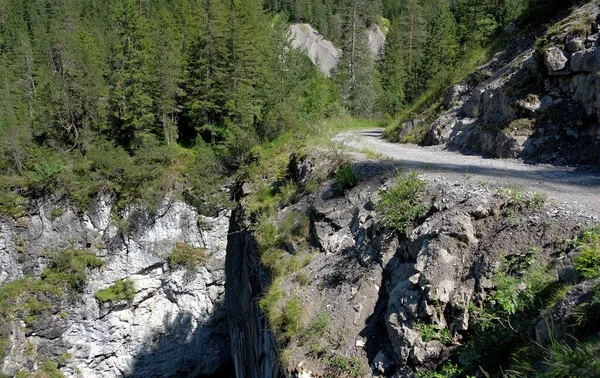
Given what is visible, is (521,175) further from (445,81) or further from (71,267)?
(71,267)

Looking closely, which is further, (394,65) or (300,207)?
(394,65)

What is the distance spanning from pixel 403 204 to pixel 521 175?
2.67 meters

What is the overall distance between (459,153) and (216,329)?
50.7ft

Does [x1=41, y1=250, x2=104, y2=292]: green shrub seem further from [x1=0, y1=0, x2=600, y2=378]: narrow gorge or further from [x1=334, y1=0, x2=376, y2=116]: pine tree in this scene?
[x1=334, y1=0, x2=376, y2=116]: pine tree

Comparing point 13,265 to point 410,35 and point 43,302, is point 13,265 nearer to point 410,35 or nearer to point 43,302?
point 43,302

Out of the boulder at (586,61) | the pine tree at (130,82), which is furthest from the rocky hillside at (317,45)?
the boulder at (586,61)

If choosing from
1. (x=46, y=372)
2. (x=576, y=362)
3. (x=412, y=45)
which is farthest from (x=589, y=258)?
(x=412, y=45)

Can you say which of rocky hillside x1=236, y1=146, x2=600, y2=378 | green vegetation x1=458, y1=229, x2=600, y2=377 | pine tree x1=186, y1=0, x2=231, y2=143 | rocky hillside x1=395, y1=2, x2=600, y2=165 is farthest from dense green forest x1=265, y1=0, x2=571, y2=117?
green vegetation x1=458, y1=229, x2=600, y2=377

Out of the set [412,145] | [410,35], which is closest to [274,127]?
[412,145]

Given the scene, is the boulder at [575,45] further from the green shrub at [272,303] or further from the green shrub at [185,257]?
the green shrub at [185,257]

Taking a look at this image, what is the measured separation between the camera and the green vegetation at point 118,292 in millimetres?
18250

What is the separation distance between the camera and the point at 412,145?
520 inches

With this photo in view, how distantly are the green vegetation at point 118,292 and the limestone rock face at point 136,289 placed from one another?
0.88ft

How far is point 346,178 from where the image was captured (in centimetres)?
860
